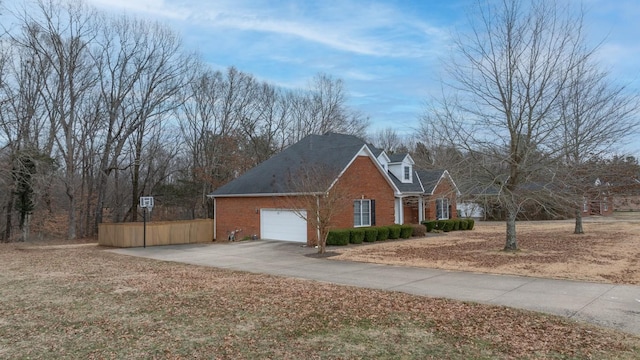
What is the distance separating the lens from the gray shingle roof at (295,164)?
23.3m

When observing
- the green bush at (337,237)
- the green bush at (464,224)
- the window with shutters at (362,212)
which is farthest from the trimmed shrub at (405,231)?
the green bush at (464,224)

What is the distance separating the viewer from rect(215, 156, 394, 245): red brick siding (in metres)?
23.4

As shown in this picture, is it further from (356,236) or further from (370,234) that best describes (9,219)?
(370,234)

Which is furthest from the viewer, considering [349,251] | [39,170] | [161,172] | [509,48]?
[161,172]

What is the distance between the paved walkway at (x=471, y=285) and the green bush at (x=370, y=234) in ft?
17.6

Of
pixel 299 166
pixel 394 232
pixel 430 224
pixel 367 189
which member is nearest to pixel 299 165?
pixel 299 166

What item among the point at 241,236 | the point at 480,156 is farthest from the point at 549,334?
the point at 241,236

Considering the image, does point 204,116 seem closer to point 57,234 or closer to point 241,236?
point 57,234

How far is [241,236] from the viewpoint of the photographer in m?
25.3

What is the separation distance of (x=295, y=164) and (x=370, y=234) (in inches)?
235

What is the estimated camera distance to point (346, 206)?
75.3 ft

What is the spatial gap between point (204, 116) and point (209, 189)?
652cm

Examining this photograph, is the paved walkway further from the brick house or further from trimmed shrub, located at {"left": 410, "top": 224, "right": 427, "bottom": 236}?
trimmed shrub, located at {"left": 410, "top": 224, "right": 427, "bottom": 236}

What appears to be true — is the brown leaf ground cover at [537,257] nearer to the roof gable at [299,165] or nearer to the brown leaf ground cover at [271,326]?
the roof gable at [299,165]
